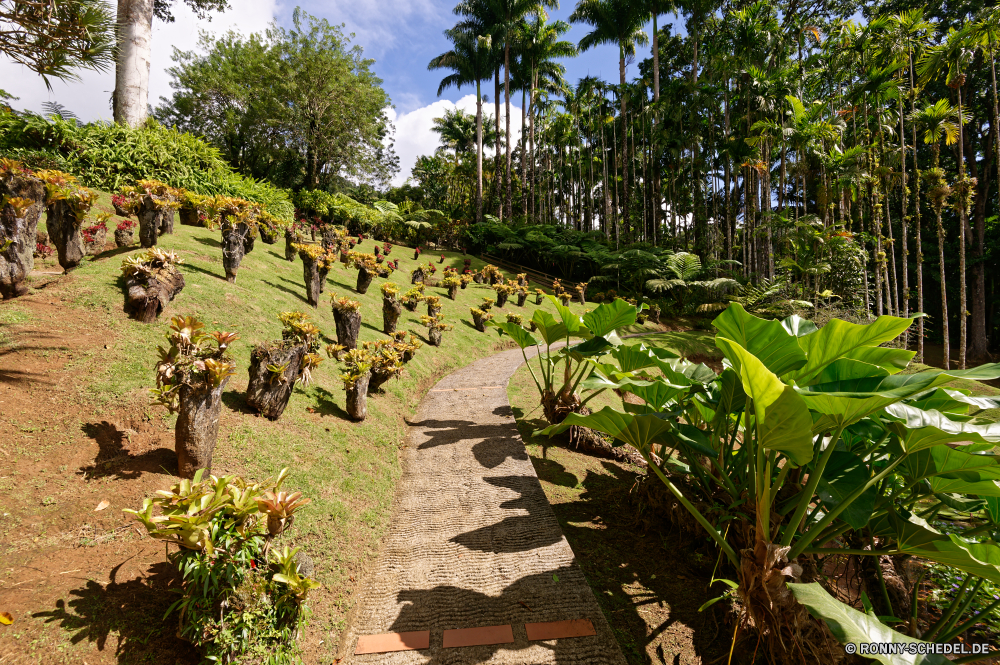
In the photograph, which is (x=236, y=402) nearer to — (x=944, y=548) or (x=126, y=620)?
(x=126, y=620)

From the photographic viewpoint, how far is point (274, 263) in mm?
10242

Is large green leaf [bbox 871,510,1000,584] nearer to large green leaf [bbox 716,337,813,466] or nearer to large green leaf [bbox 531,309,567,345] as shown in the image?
large green leaf [bbox 716,337,813,466]

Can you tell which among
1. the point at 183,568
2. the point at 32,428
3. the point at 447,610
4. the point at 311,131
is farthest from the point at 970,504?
the point at 311,131

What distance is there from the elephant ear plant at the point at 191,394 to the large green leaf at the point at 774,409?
385cm

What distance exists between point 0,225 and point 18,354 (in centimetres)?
247

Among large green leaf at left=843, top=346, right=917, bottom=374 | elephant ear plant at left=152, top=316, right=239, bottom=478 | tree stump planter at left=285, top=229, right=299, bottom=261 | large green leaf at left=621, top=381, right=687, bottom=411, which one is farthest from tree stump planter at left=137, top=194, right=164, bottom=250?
large green leaf at left=843, top=346, right=917, bottom=374

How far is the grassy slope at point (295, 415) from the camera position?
3.49 metres

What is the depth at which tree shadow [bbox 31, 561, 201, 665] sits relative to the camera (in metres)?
2.15

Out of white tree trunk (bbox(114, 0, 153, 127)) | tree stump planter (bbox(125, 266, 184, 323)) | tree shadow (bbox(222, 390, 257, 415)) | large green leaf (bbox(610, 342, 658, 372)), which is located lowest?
tree shadow (bbox(222, 390, 257, 415))

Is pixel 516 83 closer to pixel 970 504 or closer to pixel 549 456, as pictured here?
pixel 549 456

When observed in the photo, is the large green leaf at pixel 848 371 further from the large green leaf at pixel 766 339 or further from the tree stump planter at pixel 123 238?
the tree stump planter at pixel 123 238

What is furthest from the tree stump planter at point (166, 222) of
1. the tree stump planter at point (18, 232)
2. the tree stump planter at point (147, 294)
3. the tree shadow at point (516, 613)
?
the tree shadow at point (516, 613)

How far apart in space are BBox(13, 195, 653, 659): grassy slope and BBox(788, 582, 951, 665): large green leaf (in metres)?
2.90

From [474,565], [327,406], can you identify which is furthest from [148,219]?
[474,565]
